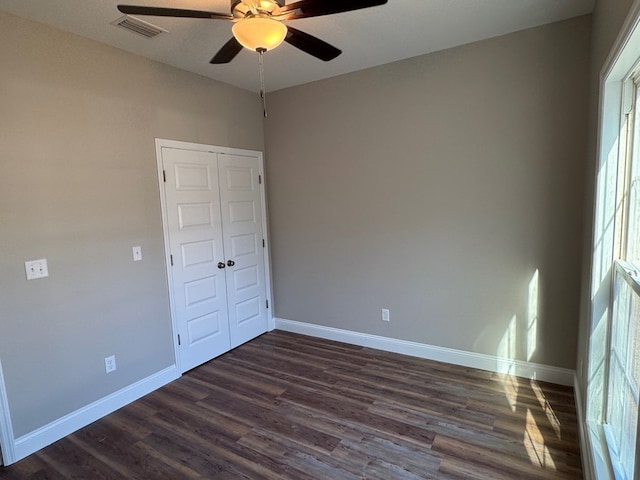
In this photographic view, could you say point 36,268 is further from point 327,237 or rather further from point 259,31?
point 327,237

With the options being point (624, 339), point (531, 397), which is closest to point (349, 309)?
point (531, 397)

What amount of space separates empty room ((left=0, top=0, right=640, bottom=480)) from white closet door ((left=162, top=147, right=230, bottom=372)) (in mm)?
23

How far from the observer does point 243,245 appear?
3859 millimetres

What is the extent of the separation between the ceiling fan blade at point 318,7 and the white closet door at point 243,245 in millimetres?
2094

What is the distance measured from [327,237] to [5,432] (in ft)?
9.33

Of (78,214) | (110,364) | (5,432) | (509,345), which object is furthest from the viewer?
(509,345)

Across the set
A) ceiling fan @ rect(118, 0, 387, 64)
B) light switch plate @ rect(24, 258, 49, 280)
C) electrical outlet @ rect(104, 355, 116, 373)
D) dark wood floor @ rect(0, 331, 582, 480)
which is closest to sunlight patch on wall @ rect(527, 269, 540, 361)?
dark wood floor @ rect(0, 331, 582, 480)

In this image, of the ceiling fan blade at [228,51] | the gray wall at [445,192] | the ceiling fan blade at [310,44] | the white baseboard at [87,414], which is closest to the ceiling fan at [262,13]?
the ceiling fan blade at [310,44]

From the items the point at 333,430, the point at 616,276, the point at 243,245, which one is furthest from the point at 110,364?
the point at 616,276

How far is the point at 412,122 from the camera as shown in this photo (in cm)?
318

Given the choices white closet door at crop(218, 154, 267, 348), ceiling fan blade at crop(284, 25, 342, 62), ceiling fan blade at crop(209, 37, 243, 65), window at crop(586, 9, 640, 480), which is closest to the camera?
window at crop(586, 9, 640, 480)

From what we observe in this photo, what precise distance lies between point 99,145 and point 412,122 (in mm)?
2547

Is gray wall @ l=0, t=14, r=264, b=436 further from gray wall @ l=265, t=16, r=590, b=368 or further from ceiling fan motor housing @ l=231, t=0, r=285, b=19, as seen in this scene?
ceiling fan motor housing @ l=231, t=0, r=285, b=19

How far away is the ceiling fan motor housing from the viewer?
161 centimetres
